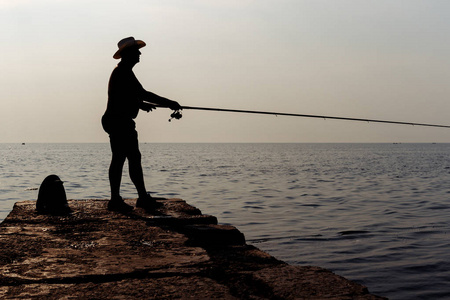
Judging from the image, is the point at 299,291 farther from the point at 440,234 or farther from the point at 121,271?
the point at 440,234

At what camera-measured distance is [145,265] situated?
341 cm

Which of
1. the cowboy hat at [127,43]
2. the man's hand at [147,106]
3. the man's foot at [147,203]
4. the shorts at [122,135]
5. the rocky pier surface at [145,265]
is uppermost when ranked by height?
the cowboy hat at [127,43]

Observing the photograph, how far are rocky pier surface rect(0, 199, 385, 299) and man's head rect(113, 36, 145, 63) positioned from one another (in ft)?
6.73

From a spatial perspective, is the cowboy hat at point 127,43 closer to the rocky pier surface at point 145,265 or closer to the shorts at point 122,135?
the shorts at point 122,135

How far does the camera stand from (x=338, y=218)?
437 inches

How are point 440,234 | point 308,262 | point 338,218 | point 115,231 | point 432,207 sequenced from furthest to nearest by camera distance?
1. point 432,207
2. point 338,218
3. point 440,234
4. point 308,262
5. point 115,231

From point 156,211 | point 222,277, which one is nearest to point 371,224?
point 156,211

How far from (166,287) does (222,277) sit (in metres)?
0.43

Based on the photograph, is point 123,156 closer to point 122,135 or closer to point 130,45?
point 122,135

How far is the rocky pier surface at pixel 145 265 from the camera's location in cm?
285

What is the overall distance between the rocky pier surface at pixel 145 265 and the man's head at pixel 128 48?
6.73ft

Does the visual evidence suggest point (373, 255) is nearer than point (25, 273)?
No

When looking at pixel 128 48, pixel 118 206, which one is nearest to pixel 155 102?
pixel 128 48

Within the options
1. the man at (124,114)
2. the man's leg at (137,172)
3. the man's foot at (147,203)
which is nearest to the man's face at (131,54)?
the man at (124,114)
